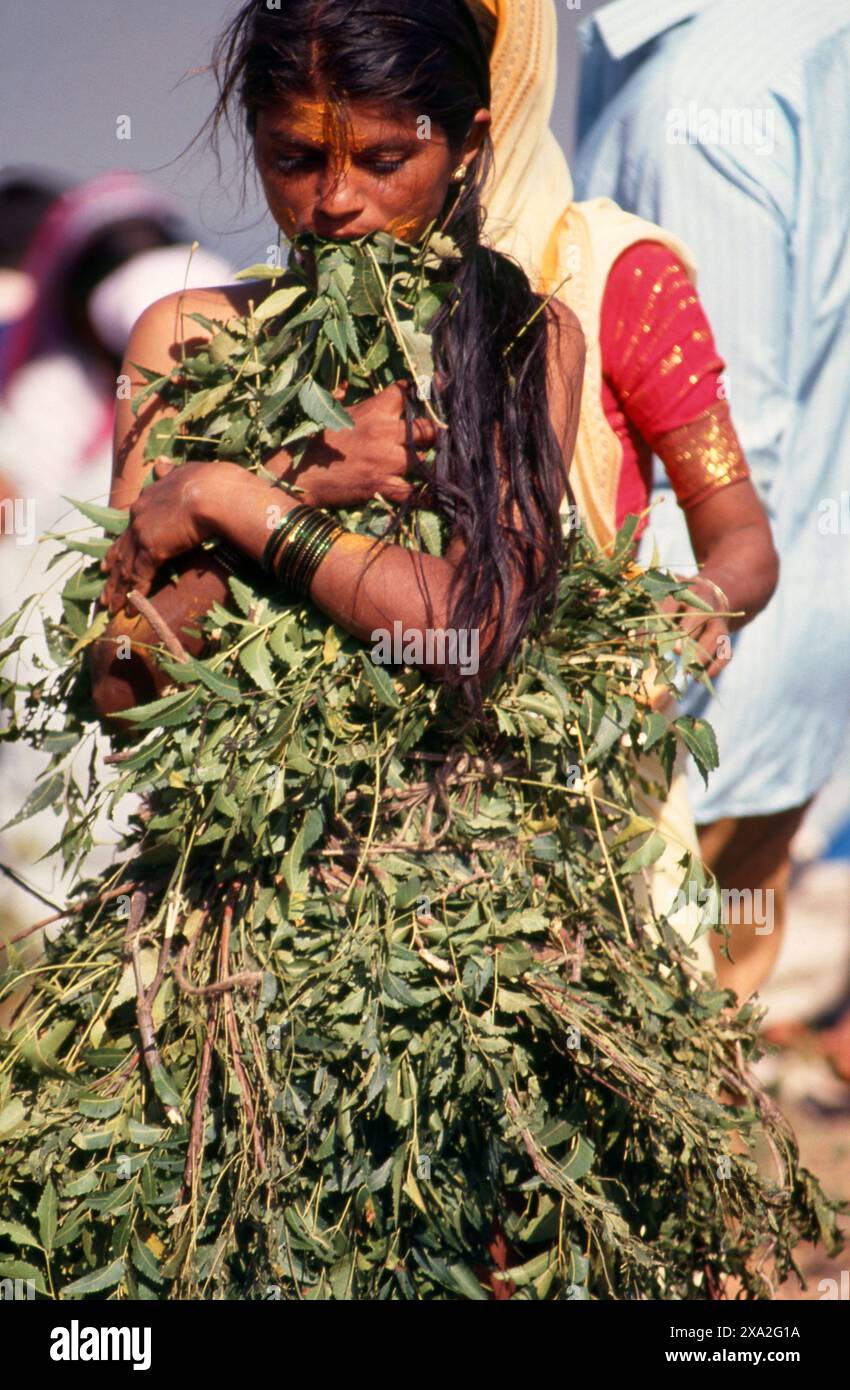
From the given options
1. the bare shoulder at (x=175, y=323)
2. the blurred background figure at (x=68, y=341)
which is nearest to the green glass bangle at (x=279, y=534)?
the bare shoulder at (x=175, y=323)

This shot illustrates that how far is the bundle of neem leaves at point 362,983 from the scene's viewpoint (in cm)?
142

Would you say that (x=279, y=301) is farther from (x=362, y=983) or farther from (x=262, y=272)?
(x=362, y=983)

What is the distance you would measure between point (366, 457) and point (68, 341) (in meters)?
1.91

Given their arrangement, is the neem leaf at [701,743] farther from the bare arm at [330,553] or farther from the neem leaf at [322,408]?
the neem leaf at [322,408]

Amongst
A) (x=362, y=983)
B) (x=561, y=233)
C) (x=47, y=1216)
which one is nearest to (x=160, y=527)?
(x=362, y=983)

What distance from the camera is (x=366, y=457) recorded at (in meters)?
1.52

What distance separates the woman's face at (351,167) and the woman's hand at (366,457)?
18cm

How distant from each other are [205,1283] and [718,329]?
6.48 ft

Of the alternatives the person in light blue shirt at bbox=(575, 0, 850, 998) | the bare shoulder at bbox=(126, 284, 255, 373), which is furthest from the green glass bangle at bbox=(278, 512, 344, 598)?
the person in light blue shirt at bbox=(575, 0, 850, 998)

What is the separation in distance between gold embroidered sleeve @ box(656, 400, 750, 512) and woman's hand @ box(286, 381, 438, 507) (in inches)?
21.5

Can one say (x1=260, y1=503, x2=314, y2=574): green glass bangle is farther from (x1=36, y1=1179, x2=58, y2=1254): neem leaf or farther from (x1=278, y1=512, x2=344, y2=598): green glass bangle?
(x1=36, y1=1179, x2=58, y2=1254): neem leaf

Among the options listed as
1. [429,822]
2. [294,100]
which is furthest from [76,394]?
[429,822]

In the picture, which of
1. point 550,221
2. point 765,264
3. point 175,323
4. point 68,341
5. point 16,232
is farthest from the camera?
point 68,341

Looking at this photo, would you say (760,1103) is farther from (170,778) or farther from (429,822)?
(170,778)
